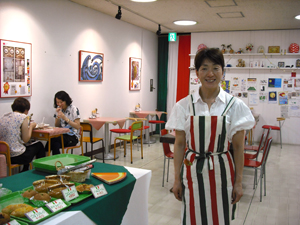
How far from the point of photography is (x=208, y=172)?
1641mm

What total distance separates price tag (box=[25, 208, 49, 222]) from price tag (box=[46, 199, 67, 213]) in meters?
0.04

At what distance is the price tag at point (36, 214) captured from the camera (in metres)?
1.33

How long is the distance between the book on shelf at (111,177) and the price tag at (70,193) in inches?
10.9

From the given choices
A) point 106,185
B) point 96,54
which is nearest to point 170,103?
point 96,54

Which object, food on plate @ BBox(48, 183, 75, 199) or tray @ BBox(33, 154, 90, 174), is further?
tray @ BBox(33, 154, 90, 174)

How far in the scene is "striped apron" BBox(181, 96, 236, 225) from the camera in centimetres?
163

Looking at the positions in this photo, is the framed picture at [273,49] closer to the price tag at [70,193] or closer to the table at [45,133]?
the table at [45,133]

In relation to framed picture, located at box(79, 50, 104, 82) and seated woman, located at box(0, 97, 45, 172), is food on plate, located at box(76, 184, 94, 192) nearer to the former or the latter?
seated woman, located at box(0, 97, 45, 172)

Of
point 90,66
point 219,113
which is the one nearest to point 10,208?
point 219,113

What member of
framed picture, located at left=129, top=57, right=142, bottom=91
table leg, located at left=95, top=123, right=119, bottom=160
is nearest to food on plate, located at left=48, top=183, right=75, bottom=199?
table leg, located at left=95, top=123, right=119, bottom=160

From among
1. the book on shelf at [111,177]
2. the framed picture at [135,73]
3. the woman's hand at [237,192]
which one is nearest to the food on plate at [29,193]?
the book on shelf at [111,177]

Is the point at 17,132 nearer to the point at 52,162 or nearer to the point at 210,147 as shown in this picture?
the point at 52,162

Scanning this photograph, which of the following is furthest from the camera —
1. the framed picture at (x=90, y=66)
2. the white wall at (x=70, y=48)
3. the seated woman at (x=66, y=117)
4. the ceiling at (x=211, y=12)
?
the framed picture at (x=90, y=66)

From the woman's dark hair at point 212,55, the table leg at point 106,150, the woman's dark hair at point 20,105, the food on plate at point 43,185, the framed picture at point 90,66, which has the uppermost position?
the framed picture at point 90,66
